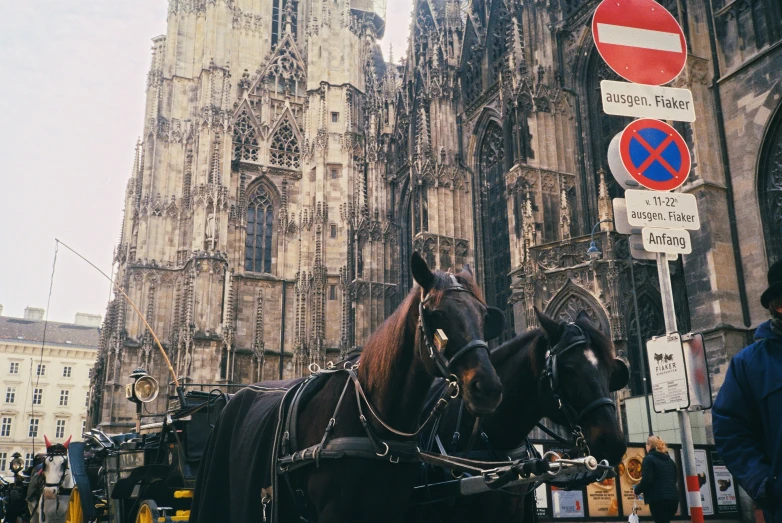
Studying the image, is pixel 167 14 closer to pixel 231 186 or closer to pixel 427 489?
pixel 231 186

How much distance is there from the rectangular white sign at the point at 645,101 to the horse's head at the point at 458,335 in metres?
2.36

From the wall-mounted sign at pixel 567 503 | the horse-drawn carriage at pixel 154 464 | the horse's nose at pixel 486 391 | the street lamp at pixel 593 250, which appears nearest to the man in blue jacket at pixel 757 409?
the horse's nose at pixel 486 391

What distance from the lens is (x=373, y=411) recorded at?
388 cm

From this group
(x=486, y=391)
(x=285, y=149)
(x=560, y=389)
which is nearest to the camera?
(x=486, y=391)

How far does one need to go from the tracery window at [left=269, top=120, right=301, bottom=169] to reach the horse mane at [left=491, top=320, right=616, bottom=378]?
98.2 ft

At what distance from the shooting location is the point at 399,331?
396cm

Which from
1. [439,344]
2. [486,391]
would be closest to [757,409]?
[486,391]

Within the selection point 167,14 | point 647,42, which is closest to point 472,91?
A: point 167,14

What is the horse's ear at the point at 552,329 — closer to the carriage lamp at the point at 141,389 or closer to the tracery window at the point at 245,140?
the carriage lamp at the point at 141,389

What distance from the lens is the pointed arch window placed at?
107ft

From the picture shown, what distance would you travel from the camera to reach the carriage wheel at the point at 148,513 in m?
6.71

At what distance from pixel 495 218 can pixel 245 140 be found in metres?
15.1

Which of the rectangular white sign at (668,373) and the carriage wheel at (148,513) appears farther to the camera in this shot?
the carriage wheel at (148,513)

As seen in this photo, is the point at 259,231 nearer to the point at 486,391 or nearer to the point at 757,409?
the point at 486,391
